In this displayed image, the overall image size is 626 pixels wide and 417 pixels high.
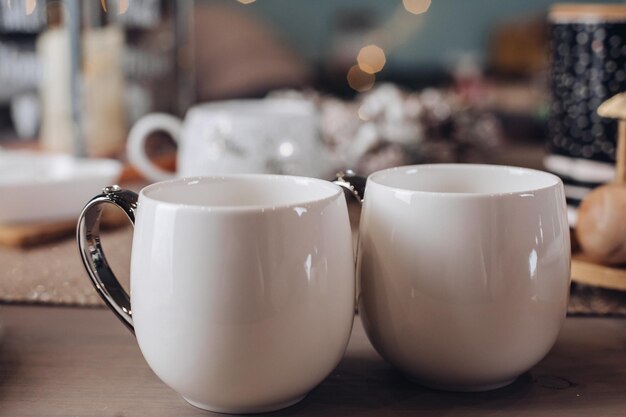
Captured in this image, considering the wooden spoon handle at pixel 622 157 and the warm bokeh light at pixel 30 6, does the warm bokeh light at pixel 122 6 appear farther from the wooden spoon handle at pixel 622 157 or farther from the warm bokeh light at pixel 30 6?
the wooden spoon handle at pixel 622 157

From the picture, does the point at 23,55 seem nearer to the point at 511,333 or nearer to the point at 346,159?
the point at 346,159

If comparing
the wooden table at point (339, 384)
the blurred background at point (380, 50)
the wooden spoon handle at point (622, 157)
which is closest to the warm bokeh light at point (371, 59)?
the blurred background at point (380, 50)

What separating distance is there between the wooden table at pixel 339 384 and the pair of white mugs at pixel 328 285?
1 cm

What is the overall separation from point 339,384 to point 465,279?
9 cm

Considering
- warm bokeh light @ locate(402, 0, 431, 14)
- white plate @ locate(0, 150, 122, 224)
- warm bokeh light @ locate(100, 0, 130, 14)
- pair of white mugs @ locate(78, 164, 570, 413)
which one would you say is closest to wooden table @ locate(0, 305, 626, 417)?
pair of white mugs @ locate(78, 164, 570, 413)

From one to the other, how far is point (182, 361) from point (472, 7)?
2054mm

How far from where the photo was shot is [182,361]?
0.33m

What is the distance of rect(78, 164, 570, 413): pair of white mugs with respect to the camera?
0.32 metres

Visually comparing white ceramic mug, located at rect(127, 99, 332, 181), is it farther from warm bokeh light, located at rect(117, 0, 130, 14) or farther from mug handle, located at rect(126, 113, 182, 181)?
warm bokeh light, located at rect(117, 0, 130, 14)

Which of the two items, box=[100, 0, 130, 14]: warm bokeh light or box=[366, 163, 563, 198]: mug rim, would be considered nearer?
box=[366, 163, 563, 198]: mug rim

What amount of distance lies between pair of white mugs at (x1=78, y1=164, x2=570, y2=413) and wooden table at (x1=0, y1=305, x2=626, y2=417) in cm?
1

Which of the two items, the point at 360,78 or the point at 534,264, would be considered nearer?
the point at 534,264

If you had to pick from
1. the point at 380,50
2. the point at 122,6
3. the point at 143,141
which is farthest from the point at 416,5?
the point at 143,141

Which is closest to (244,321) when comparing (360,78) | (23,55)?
(23,55)
